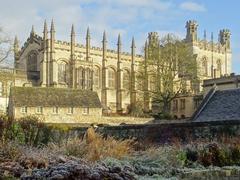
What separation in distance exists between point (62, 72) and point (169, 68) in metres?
22.7

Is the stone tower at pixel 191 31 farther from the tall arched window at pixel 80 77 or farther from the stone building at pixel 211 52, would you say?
the tall arched window at pixel 80 77

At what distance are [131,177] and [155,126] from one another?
14357 millimetres

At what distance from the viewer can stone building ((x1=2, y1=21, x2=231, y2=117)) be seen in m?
79.7

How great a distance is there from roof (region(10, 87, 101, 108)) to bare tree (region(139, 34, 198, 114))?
45.3ft

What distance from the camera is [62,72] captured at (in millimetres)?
83312

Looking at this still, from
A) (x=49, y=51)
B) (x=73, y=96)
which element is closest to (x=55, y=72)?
(x=49, y=51)

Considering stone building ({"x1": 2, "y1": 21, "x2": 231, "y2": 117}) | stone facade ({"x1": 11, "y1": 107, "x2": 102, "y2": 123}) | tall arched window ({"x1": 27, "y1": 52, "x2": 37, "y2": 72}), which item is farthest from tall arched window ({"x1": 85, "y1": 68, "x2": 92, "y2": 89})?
stone facade ({"x1": 11, "y1": 107, "x2": 102, "y2": 123})

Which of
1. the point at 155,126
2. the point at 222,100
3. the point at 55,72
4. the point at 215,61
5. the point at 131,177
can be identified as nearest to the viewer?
the point at 131,177

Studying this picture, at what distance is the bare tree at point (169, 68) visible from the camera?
6631 centimetres

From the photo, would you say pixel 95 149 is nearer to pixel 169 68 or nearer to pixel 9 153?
pixel 9 153

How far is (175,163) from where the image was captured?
12.6 meters

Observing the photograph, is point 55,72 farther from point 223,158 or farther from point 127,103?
point 223,158

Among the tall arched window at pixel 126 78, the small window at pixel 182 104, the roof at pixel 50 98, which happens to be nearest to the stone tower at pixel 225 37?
the tall arched window at pixel 126 78

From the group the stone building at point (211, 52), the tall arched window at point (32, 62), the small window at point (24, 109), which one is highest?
the stone building at point (211, 52)
